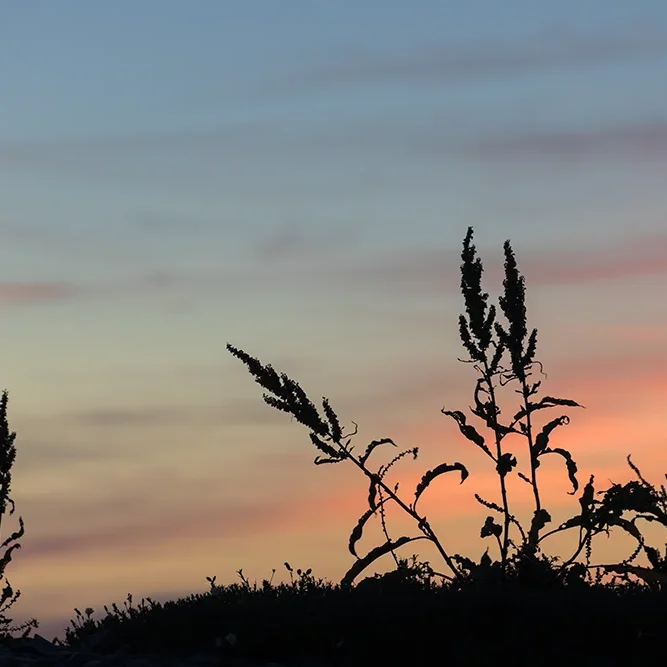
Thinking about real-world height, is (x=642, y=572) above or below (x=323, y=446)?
below

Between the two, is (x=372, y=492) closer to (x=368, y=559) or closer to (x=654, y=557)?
(x=368, y=559)

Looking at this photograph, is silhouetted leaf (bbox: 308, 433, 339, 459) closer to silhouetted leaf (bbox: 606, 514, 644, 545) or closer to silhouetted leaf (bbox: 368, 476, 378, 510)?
silhouetted leaf (bbox: 368, 476, 378, 510)

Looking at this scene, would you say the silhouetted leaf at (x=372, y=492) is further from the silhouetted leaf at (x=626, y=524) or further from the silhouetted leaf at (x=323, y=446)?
the silhouetted leaf at (x=626, y=524)

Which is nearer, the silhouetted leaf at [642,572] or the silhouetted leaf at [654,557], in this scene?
the silhouetted leaf at [642,572]

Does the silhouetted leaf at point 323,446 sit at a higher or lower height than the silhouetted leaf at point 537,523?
higher

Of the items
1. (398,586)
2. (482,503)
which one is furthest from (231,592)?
(482,503)

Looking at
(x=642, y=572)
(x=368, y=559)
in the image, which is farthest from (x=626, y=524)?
(x=368, y=559)

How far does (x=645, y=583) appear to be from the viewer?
1216 cm

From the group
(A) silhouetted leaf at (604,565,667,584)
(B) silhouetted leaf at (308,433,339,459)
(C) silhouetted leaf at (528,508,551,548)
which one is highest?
(B) silhouetted leaf at (308,433,339,459)

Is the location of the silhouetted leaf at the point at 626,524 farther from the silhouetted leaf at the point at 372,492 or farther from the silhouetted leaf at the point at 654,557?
the silhouetted leaf at the point at 372,492

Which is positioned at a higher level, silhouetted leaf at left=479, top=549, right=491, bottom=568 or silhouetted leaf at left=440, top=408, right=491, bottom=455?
silhouetted leaf at left=440, top=408, right=491, bottom=455

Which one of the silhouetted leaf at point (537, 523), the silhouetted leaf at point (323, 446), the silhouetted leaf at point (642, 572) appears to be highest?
the silhouetted leaf at point (323, 446)

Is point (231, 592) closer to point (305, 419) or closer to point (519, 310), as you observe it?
point (305, 419)

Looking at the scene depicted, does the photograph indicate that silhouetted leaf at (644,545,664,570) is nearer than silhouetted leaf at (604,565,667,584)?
No
